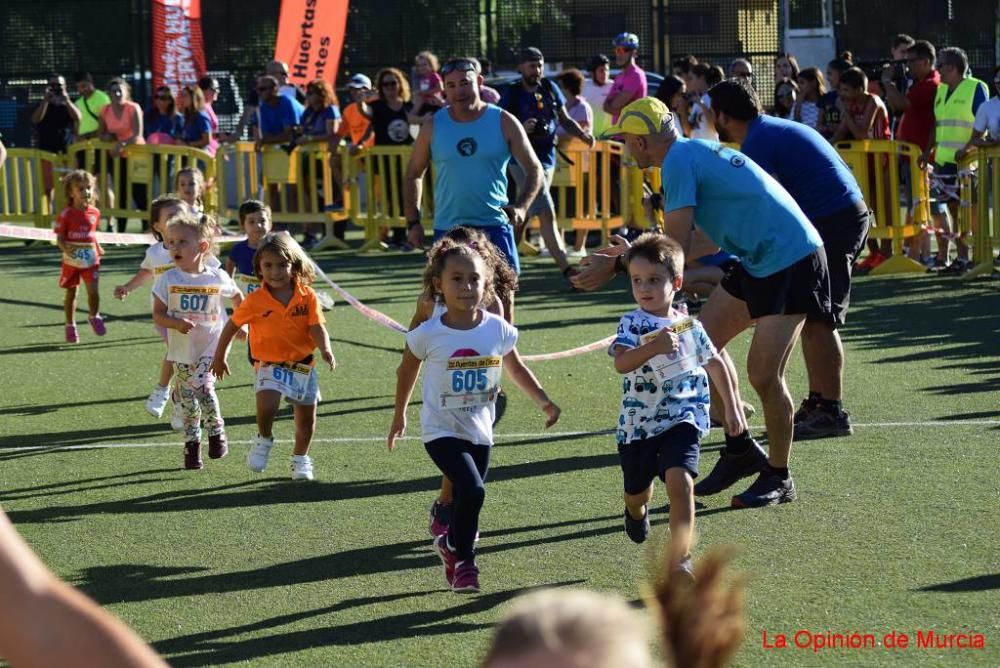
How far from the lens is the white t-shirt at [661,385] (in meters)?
6.05

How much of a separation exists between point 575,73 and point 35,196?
8.50 metres

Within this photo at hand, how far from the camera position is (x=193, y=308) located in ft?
27.6

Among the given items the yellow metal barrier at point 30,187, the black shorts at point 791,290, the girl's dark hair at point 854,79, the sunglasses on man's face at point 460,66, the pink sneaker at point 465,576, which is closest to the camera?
the pink sneaker at point 465,576

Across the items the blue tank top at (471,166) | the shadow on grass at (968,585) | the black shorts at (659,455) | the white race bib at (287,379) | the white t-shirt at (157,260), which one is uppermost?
the blue tank top at (471,166)

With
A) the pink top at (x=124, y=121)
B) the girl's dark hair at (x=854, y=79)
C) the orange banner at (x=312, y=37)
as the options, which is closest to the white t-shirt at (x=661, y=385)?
the girl's dark hair at (x=854, y=79)

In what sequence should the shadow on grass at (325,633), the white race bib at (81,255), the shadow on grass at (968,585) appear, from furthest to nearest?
the white race bib at (81,255) < the shadow on grass at (968,585) < the shadow on grass at (325,633)

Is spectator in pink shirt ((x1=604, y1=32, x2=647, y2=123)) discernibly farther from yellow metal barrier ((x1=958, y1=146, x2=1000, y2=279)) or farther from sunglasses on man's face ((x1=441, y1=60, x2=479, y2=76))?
sunglasses on man's face ((x1=441, y1=60, x2=479, y2=76))

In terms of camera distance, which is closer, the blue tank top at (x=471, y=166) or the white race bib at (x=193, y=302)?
the white race bib at (x=193, y=302)

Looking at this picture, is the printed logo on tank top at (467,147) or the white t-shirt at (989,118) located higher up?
the white t-shirt at (989,118)

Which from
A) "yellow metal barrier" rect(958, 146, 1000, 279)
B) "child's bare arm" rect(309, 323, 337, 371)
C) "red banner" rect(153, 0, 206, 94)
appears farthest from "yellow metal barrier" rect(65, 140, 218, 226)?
"child's bare arm" rect(309, 323, 337, 371)

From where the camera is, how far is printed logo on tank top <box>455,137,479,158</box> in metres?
9.34

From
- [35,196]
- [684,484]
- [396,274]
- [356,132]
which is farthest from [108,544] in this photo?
[35,196]

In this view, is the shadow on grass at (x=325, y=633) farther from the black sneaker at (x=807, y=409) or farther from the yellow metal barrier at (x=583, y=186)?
the yellow metal barrier at (x=583, y=186)

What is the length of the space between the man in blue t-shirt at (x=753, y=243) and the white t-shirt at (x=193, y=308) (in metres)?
2.54
